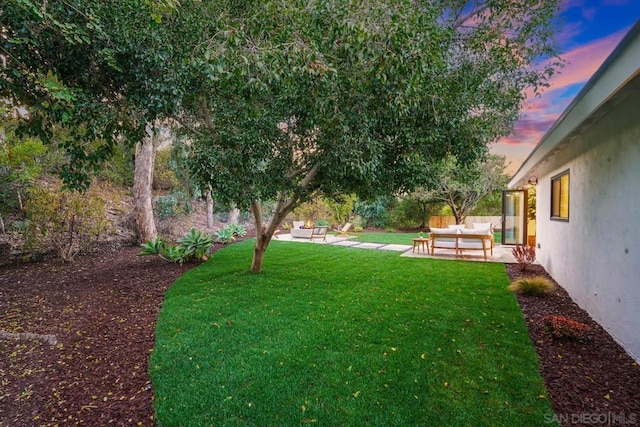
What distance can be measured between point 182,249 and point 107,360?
17.3ft

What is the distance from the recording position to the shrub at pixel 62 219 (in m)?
7.25

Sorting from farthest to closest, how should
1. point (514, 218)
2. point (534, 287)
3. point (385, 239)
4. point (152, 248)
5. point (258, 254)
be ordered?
1. point (385, 239)
2. point (514, 218)
3. point (152, 248)
4. point (258, 254)
5. point (534, 287)

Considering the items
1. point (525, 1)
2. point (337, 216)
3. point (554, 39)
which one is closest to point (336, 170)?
point (525, 1)

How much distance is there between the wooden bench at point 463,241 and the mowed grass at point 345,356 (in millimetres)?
3260

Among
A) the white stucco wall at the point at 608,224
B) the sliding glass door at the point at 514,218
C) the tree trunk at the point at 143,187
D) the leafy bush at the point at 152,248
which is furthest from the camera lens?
the sliding glass door at the point at 514,218

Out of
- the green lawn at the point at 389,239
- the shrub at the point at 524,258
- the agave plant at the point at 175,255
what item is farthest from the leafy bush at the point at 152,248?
the shrub at the point at 524,258

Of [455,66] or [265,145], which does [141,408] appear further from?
[455,66]

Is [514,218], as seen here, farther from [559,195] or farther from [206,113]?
[206,113]

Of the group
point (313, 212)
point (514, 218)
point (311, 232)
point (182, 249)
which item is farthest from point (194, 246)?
point (514, 218)

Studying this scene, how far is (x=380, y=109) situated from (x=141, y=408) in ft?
13.6

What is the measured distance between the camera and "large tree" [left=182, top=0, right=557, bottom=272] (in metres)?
3.46

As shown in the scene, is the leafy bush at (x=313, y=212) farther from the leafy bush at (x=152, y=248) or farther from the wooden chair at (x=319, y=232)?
the leafy bush at (x=152, y=248)

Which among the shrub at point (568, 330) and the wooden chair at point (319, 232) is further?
the wooden chair at point (319, 232)

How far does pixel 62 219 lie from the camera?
25.0ft
